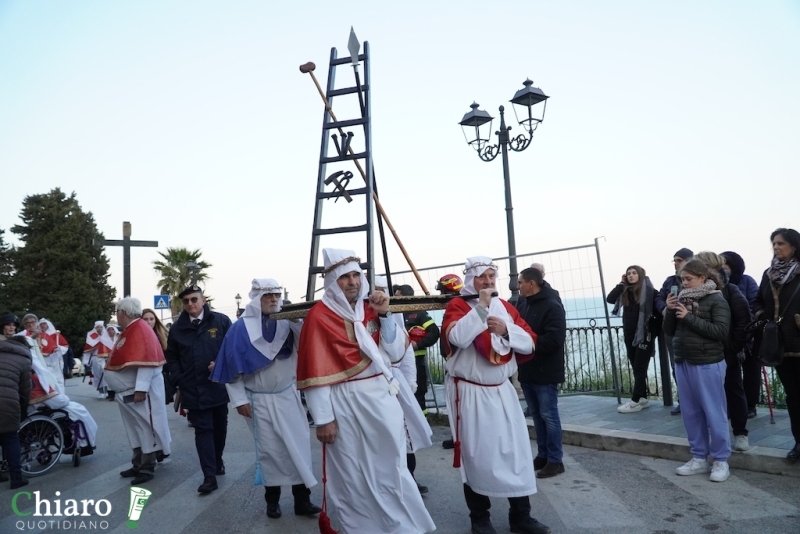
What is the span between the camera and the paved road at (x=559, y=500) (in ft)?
15.6

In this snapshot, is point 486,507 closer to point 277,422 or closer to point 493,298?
point 493,298

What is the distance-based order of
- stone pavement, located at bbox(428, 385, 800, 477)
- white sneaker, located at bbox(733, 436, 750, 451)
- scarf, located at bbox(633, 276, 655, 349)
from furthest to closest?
scarf, located at bbox(633, 276, 655, 349) → white sneaker, located at bbox(733, 436, 750, 451) → stone pavement, located at bbox(428, 385, 800, 477)

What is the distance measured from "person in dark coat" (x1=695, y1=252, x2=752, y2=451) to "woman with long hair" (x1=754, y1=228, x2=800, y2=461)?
312mm

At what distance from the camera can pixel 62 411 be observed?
8023 mm

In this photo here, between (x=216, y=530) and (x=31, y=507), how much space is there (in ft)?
7.77

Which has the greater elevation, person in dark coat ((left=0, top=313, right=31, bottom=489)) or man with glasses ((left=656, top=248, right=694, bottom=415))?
man with glasses ((left=656, top=248, right=694, bottom=415))

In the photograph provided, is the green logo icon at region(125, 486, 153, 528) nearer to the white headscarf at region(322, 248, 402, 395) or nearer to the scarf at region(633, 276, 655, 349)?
the white headscarf at region(322, 248, 402, 395)

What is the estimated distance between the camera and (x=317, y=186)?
613 centimetres

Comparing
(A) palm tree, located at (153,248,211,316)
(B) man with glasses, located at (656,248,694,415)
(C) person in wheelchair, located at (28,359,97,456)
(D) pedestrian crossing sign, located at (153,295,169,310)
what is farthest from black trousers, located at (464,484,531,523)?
(A) palm tree, located at (153,248,211,316)

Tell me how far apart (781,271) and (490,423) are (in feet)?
9.97

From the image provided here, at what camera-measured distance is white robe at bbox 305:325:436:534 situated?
13.9 ft

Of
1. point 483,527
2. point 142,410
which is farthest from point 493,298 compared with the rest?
point 142,410

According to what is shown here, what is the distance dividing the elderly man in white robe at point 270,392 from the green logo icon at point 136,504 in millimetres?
1089

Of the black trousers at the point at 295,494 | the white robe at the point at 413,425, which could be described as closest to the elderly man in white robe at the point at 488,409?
the white robe at the point at 413,425
